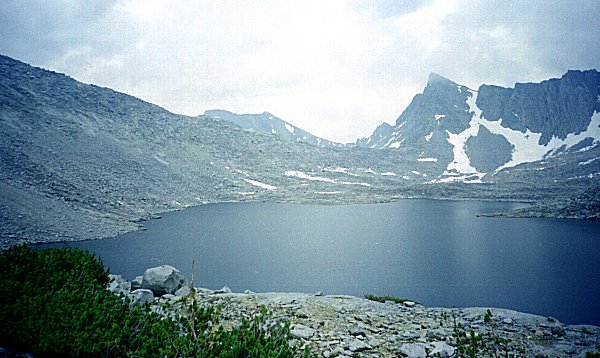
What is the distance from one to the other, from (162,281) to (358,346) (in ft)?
42.3

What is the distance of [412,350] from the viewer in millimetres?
11812

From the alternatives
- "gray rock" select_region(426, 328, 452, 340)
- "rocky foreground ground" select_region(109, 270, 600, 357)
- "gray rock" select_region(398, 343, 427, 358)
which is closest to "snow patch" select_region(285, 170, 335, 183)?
"rocky foreground ground" select_region(109, 270, 600, 357)

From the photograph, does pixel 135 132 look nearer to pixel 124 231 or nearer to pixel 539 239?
pixel 124 231

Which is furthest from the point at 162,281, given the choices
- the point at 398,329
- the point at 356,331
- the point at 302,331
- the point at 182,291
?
the point at 398,329

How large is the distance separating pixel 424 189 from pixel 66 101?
15442cm

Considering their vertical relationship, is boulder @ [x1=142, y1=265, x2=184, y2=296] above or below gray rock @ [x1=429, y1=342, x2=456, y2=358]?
below

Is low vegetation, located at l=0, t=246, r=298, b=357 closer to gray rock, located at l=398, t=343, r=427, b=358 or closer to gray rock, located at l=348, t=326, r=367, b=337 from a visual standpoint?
gray rock, located at l=398, t=343, r=427, b=358

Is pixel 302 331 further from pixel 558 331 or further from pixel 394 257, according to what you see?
pixel 394 257

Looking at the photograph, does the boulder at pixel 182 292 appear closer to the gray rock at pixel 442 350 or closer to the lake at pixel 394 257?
the gray rock at pixel 442 350

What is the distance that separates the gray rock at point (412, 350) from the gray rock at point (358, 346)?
1.08 meters

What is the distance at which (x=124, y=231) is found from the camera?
2459 inches

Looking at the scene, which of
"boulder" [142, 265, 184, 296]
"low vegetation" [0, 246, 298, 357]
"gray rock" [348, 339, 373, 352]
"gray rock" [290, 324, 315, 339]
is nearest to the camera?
"low vegetation" [0, 246, 298, 357]

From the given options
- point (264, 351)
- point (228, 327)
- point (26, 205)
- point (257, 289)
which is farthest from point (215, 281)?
point (26, 205)

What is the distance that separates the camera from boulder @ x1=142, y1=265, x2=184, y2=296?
20.2m
